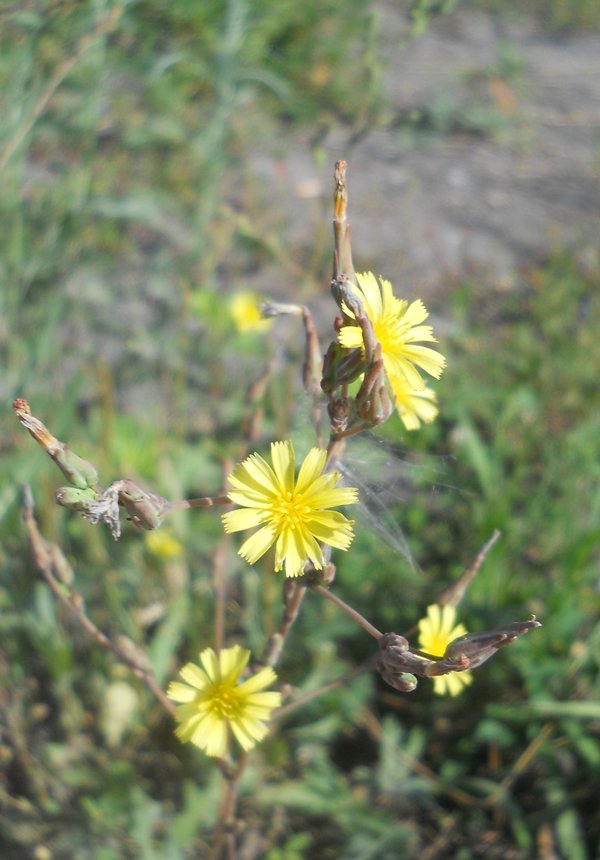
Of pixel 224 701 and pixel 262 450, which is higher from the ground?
pixel 262 450

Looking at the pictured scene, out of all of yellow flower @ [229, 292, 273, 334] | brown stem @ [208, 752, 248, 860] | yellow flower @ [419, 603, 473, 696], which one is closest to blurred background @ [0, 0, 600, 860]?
yellow flower @ [229, 292, 273, 334]

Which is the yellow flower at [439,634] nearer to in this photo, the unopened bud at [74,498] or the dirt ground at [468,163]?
the unopened bud at [74,498]

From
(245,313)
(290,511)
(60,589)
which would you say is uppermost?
(245,313)

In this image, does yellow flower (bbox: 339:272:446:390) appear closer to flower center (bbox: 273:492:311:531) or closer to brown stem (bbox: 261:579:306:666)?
flower center (bbox: 273:492:311:531)

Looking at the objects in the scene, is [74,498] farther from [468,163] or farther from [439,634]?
[468,163]

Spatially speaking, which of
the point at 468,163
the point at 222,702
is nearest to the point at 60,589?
the point at 222,702

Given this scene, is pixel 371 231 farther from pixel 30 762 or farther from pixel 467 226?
pixel 30 762
